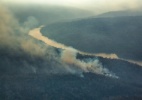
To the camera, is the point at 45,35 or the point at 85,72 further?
the point at 45,35

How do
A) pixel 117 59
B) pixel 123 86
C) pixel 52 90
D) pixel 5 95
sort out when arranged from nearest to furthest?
pixel 5 95 → pixel 52 90 → pixel 123 86 → pixel 117 59

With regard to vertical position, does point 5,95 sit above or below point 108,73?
above

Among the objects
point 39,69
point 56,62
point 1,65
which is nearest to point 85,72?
point 56,62

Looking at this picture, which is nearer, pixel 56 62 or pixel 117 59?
pixel 56 62

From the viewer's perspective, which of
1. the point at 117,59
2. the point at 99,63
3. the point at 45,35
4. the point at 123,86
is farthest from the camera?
the point at 45,35

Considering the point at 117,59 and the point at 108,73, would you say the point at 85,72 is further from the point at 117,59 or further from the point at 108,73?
the point at 117,59

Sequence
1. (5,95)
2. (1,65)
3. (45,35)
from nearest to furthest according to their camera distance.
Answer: (5,95)
(1,65)
(45,35)

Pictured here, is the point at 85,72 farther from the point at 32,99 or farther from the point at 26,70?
the point at 32,99

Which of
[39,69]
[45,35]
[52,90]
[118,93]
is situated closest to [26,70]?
[39,69]

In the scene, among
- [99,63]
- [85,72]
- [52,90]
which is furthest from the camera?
[99,63]
